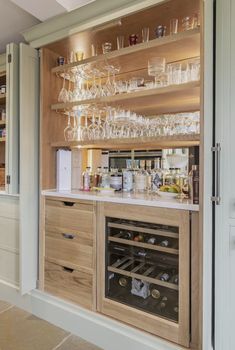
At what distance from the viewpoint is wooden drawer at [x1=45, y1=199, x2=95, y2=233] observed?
1.68 metres

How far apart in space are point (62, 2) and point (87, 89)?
1.94 ft

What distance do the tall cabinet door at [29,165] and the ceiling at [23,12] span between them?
253mm

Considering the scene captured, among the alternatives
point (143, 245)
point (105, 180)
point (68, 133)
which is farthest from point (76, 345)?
point (68, 133)

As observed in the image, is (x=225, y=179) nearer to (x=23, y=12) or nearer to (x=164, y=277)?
(x=164, y=277)

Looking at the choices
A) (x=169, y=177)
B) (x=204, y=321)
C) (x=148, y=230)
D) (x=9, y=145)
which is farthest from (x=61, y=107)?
(x=204, y=321)

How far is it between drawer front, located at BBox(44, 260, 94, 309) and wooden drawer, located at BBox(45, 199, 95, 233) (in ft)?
0.99

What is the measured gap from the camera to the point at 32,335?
5.62ft

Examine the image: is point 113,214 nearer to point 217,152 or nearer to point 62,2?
point 217,152

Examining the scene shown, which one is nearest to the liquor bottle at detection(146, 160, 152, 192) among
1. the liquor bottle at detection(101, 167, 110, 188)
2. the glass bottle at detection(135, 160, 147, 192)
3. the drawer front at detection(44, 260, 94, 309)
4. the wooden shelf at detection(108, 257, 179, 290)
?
the glass bottle at detection(135, 160, 147, 192)

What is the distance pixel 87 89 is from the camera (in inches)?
78.6

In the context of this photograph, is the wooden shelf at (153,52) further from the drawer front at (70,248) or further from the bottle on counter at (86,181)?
the drawer front at (70,248)

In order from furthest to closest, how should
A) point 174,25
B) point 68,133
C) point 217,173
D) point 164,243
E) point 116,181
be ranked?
point 68,133, point 116,181, point 174,25, point 164,243, point 217,173

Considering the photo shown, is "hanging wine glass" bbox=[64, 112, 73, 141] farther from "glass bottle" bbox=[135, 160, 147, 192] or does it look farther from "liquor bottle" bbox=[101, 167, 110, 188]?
"glass bottle" bbox=[135, 160, 147, 192]

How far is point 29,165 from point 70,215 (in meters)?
0.50
